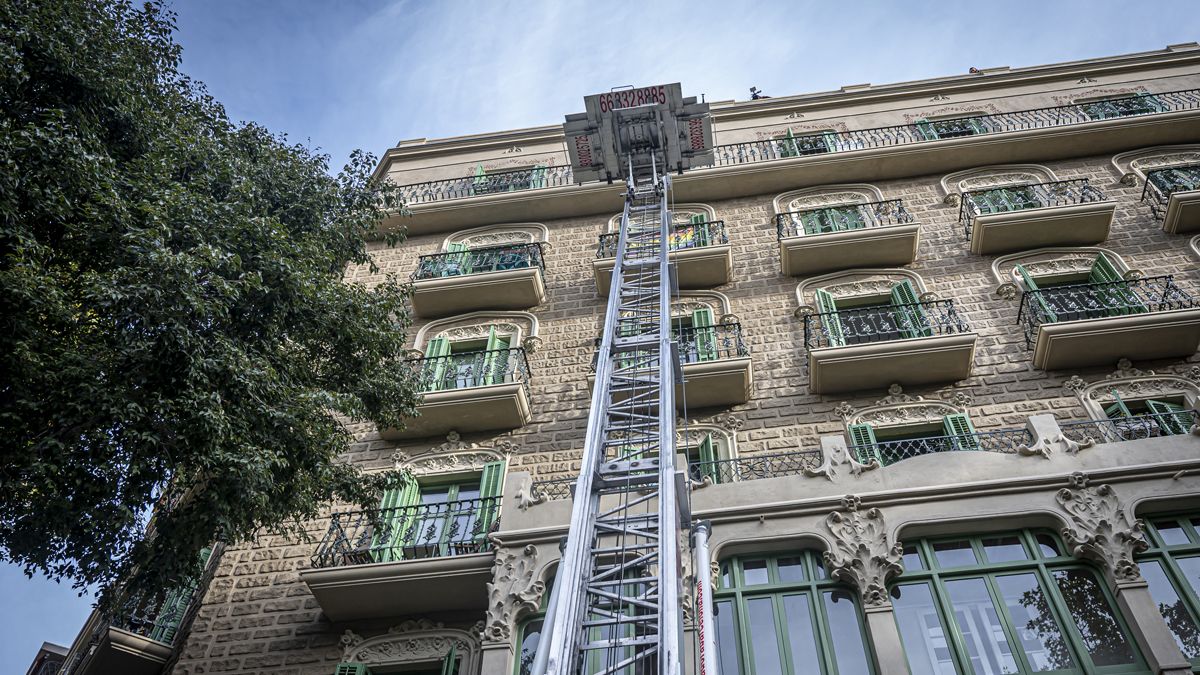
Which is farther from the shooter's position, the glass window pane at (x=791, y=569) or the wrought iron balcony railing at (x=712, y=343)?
the wrought iron balcony railing at (x=712, y=343)

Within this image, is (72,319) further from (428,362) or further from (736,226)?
(736,226)

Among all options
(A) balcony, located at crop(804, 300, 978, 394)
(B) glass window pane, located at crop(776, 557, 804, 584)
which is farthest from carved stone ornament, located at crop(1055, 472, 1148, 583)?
(A) balcony, located at crop(804, 300, 978, 394)

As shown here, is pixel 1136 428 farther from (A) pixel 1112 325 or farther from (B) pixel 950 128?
(B) pixel 950 128

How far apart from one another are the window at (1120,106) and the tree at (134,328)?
16.9m

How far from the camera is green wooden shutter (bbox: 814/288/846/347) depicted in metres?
14.2

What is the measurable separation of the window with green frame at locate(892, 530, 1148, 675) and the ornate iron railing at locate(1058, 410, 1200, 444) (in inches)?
133

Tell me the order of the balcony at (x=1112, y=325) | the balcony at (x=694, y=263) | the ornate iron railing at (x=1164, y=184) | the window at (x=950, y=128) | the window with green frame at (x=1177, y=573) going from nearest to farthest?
the window with green frame at (x=1177, y=573)
the balcony at (x=1112, y=325)
the ornate iron railing at (x=1164, y=184)
the balcony at (x=694, y=263)
the window at (x=950, y=128)

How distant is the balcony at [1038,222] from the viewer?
1541 cm

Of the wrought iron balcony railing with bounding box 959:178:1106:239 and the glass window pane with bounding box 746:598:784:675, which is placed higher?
the wrought iron balcony railing with bounding box 959:178:1106:239

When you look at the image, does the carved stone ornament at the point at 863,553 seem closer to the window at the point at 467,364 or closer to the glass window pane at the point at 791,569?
the glass window pane at the point at 791,569

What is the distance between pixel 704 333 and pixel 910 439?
13.3 ft

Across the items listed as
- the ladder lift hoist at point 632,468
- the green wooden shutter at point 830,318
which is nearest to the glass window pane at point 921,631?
the ladder lift hoist at point 632,468

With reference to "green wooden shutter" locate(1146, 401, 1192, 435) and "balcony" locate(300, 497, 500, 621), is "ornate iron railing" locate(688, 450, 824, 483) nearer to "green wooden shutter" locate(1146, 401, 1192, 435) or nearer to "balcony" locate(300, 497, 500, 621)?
"balcony" locate(300, 497, 500, 621)

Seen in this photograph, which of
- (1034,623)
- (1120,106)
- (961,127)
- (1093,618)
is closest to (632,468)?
(1034,623)
